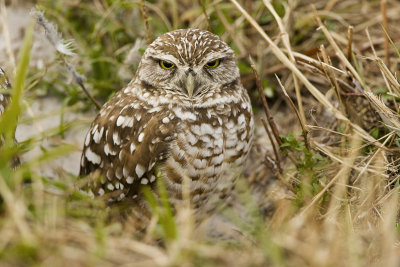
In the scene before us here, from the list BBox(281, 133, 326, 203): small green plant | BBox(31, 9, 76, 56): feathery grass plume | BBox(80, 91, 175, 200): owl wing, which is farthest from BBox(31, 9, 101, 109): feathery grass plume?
BBox(281, 133, 326, 203): small green plant

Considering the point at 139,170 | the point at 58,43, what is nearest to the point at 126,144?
the point at 139,170

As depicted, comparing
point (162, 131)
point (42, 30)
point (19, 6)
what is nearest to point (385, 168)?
point (162, 131)

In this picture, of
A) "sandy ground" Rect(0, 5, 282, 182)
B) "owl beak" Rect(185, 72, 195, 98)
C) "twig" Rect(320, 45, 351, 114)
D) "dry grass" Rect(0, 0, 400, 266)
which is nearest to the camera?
"dry grass" Rect(0, 0, 400, 266)

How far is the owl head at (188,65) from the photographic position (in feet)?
8.05

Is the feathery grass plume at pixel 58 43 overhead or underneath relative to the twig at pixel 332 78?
overhead

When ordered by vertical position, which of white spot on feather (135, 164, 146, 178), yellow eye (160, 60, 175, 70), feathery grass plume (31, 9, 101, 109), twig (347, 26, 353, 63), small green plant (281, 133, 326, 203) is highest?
feathery grass plume (31, 9, 101, 109)

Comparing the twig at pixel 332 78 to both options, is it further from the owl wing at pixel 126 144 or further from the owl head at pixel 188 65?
the owl wing at pixel 126 144

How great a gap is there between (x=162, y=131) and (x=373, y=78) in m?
1.56

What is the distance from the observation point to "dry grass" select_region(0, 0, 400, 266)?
1572 mm

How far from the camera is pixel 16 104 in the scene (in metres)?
1.74

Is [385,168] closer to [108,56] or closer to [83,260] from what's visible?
[83,260]

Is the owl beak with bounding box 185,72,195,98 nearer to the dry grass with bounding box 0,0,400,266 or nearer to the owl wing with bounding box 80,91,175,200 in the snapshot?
the owl wing with bounding box 80,91,175,200

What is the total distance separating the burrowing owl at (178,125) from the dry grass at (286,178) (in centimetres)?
21

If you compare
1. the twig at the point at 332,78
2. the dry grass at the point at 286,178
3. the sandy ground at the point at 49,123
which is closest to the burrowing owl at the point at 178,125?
the dry grass at the point at 286,178
